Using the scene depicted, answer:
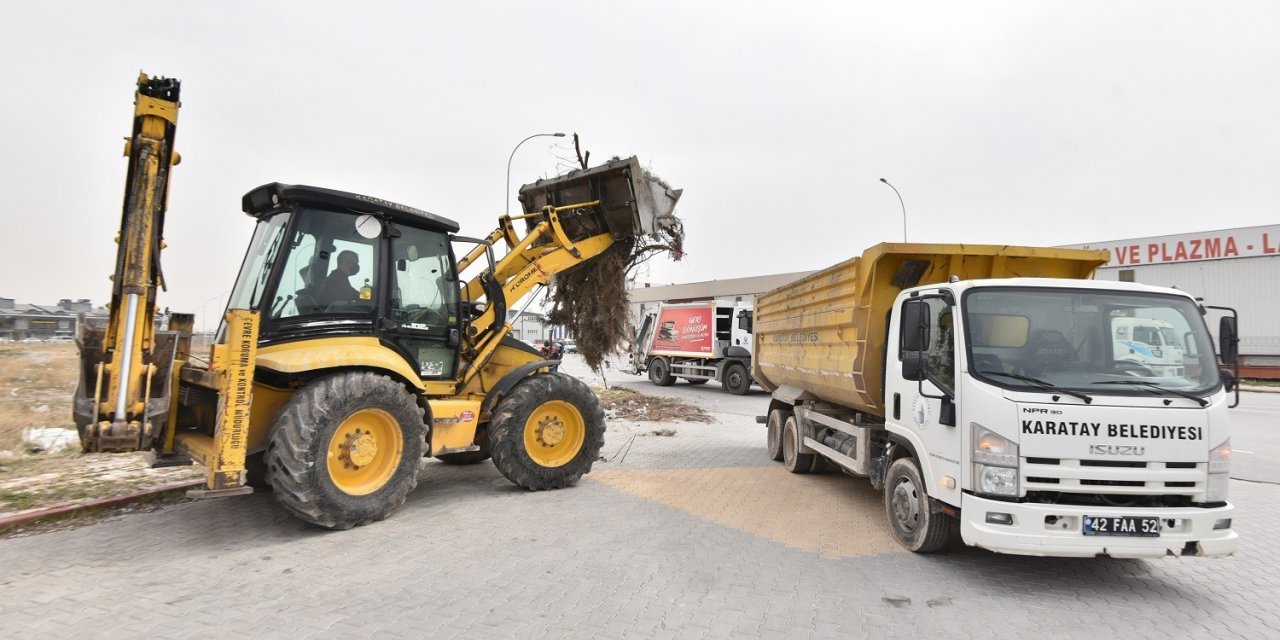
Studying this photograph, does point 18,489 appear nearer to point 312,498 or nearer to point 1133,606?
point 312,498

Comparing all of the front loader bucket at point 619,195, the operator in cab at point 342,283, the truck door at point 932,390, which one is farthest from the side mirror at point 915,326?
the operator in cab at point 342,283

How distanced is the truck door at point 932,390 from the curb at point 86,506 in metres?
6.28

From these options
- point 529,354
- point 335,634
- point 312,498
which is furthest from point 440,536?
point 529,354

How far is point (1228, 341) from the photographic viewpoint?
4680mm

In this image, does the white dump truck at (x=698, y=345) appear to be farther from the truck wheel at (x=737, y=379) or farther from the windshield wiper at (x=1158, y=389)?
the windshield wiper at (x=1158, y=389)

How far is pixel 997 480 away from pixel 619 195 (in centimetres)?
488

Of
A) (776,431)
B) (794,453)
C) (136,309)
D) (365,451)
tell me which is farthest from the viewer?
(776,431)

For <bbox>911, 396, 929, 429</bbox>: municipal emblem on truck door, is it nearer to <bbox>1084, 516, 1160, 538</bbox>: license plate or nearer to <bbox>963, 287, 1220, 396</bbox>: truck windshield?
<bbox>963, 287, 1220, 396</bbox>: truck windshield

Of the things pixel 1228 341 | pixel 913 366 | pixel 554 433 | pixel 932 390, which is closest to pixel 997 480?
pixel 932 390

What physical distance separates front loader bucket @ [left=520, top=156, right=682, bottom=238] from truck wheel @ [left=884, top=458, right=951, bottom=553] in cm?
389

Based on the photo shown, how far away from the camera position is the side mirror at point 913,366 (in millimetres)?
4652

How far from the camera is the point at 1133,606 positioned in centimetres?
402

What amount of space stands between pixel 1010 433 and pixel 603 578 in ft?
8.83

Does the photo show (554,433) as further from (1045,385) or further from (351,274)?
(1045,385)
